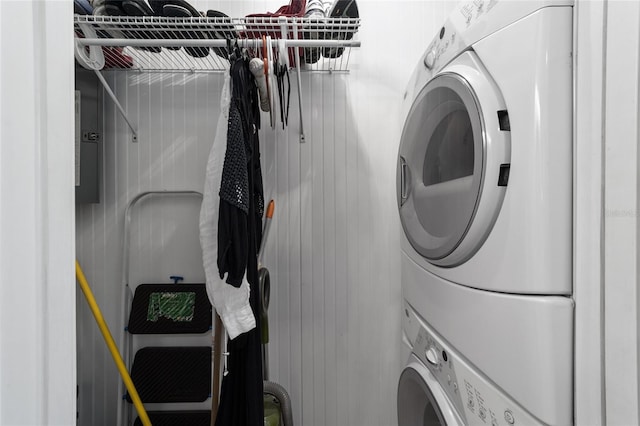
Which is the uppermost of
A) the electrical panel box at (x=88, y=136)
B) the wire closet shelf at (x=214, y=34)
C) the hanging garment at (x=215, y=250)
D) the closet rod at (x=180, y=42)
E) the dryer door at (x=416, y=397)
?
the wire closet shelf at (x=214, y=34)

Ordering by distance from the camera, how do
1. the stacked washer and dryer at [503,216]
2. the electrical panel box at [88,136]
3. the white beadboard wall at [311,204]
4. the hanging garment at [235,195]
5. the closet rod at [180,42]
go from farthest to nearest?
the white beadboard wall at [311,204] < the electrical panel box at [88,136] < the closet rod at [180,42] < the hanging garment at [235,195] < the stacked washer and dryer at [503,216]

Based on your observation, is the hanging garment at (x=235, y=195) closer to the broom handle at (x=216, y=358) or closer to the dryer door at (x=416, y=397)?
the broom handle at (x=216, y=358)

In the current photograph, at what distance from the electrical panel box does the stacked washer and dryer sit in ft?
4.57

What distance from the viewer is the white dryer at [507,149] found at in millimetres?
554

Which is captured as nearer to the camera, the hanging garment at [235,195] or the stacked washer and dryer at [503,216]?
the stacked washer and dryer at [503,216]

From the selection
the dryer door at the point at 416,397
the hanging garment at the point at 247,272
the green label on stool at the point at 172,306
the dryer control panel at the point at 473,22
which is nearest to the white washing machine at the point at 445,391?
the dryer door at the point at 416,397

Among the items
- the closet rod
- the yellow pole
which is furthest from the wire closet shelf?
the yellow pole

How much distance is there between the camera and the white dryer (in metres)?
A: 0.55

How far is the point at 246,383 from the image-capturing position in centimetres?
94

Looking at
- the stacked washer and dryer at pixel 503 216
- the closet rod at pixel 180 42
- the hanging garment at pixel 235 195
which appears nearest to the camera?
the stacked washer and dryer at pixel 503 216

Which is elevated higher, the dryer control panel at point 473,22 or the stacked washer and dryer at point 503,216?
the dryer control panel at point 473,22

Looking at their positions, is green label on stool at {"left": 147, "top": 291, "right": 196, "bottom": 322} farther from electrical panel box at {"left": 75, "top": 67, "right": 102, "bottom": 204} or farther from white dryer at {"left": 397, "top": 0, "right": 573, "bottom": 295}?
white dryer at {"left": 397, "top": 0, "right": 573, "bottom": 295}

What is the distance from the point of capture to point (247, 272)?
92cm

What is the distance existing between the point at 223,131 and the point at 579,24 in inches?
33.7
